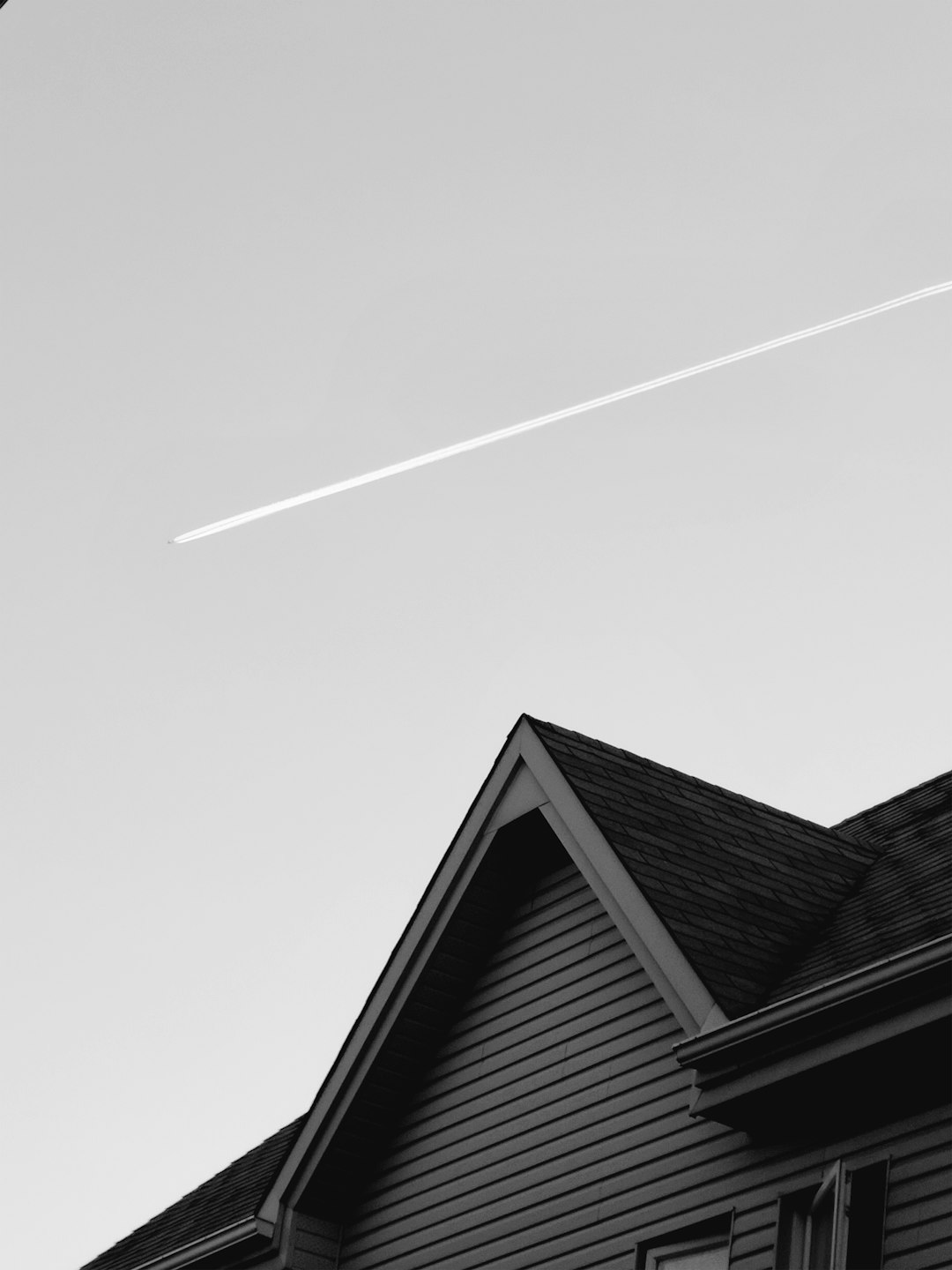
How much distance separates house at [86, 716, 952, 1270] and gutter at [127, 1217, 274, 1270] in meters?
0.03

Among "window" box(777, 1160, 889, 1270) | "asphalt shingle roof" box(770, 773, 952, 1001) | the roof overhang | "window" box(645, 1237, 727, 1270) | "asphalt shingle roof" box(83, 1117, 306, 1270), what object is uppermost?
"asphalt shingle roof" box(83, 1117, 306, 1270)

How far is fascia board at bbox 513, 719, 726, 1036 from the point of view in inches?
434

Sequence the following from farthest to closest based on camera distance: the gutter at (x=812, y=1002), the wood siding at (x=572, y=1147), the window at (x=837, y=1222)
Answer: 1. the wood siding at (x=572, y=1147)
2. the window at (x=837, y=1222)
3. the gutter at (x=812, y=1002)

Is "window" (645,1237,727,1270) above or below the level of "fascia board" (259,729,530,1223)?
below

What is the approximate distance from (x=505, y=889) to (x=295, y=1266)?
3.28 metres

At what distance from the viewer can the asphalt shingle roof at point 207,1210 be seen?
1577cm

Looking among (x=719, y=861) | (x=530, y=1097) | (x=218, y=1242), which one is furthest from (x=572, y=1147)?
(x=218, y=1242)

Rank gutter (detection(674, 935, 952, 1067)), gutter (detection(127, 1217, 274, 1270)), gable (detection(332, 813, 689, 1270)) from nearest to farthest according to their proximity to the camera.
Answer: gutter (detection(674, 935, 952, 1067)), gable (detection(332, 813, 689, 1270)), gutter (detection(127, 1217, 274, 1270))

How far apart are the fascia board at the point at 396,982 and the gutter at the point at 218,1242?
10cm

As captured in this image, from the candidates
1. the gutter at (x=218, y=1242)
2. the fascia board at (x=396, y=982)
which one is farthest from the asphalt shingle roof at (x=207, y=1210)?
the fascia board at (x=396, y=982)

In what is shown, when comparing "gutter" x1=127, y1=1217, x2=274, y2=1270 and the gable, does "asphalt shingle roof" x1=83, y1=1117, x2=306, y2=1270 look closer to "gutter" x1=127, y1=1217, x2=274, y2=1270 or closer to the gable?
"gutter" x1=127, y1=1217, x2=274, y2=1270

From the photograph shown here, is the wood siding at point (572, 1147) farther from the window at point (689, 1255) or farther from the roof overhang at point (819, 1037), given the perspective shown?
the roof overhang at point (819, 1037)

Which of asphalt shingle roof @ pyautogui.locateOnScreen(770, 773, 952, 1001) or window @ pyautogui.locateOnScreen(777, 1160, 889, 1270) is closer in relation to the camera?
window @ pyautogui.locateOnScreen(777, 1160, 889, 1270)

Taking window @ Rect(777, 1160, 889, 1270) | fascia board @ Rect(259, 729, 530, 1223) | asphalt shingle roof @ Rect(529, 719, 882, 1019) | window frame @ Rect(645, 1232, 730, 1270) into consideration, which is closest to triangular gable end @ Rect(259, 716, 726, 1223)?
fascia board @ Rect(259, 729, 530, 1223)
